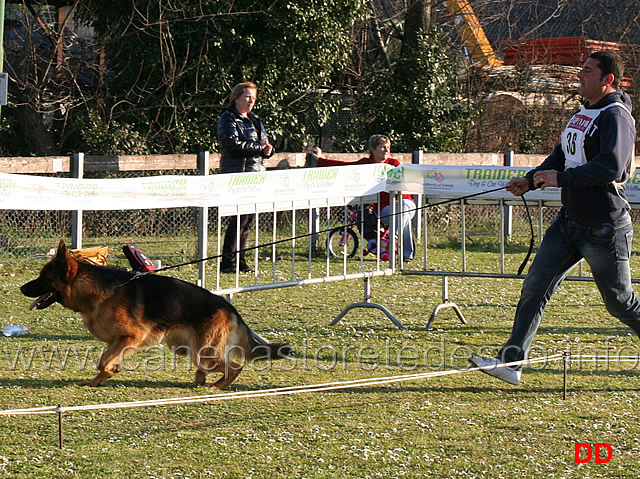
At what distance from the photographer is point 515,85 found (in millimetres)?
21484

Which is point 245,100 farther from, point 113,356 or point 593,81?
point 593,81

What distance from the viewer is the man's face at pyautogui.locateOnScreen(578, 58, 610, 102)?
5387mm

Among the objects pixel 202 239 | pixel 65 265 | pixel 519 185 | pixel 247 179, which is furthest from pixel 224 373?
pixel 202 239

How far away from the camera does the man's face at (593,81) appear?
539 cm

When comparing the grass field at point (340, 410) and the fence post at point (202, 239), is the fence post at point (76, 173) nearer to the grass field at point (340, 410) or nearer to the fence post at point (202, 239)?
the grass field at point (340, 410)

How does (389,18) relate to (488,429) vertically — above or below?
above

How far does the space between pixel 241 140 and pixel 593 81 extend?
5452 millimetres

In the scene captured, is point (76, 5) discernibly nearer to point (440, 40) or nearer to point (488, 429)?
point (440, 40)

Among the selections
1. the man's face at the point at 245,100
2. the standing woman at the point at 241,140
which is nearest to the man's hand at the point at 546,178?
the standing woman at the point at 241,140

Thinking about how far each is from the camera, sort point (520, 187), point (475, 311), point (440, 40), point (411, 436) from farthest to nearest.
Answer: point (440, 40), point (475, 311), point (520, 187), point (411, 436)

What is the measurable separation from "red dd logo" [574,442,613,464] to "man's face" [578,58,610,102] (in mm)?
2127

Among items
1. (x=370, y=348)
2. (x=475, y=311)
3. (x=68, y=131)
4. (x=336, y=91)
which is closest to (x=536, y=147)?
(x=336, y=91)

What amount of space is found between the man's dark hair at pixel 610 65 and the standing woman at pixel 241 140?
514 cm

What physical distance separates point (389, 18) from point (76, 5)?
25.1ft
